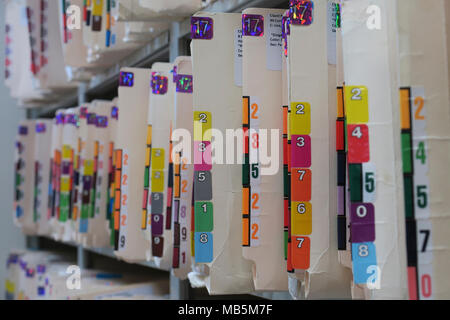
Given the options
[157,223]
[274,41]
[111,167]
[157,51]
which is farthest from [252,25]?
[111,167]

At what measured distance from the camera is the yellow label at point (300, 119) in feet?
2.88

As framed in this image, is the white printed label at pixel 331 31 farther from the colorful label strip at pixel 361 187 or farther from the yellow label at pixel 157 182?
the yellow label at pixel 157 182

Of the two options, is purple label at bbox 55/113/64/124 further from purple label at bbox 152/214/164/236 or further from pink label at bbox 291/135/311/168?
pink label at bbox 291/135/311/168

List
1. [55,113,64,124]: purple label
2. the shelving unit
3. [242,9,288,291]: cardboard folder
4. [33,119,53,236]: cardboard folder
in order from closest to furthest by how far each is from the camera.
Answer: [242,9,288,291]: cardboard folder, the shelving unit, [55,113,64,124]: purple label, [33,119,53,236]: cardboard folder

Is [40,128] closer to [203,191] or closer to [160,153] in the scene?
[160,153]

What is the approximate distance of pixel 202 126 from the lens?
41.3 inches

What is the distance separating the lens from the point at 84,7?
6.06ft

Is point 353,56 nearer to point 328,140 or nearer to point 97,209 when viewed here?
point 328,140

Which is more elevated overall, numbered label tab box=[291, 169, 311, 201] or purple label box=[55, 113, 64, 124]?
purple label box=[55, 113, 64, 124]

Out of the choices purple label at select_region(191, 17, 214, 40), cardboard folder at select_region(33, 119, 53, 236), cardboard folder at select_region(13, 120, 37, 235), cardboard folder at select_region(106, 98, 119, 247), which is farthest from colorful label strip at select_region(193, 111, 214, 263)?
cardboard folder at select_region(13, 120, 37, 235)

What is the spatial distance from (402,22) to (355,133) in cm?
15

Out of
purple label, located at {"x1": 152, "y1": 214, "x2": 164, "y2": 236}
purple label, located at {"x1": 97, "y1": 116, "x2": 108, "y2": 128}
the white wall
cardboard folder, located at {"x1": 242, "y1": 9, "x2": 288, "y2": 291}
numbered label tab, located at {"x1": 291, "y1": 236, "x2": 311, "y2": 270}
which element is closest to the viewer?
numbered label tab, located at {"x1": 291, "y1": 236, "x2": 311, "y2": 270}

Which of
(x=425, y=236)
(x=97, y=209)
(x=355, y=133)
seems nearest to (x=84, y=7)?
(x=97, y=209)

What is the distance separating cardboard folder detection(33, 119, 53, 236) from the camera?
8.17 feet
